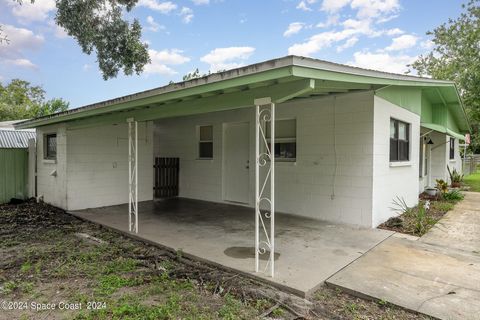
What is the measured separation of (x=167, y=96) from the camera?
4164 mm

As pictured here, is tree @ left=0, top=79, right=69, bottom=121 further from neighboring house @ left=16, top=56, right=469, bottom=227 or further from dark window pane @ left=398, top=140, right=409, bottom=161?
dark window pane @ left=398, top=140, right=409, bottom=161

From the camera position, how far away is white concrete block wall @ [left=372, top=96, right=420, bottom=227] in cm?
573

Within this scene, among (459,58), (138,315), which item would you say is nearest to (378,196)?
(138,315)

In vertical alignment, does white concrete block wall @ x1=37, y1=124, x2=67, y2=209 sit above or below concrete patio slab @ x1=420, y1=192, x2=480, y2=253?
above

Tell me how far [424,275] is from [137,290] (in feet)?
11.2

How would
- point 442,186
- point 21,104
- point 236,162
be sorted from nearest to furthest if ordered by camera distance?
point 236,162
point 442,186
point 21,104

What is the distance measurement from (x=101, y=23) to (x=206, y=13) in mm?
4862

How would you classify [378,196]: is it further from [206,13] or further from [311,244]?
[206,13]

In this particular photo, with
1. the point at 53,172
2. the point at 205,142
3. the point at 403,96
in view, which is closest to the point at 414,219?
the point at 403,96

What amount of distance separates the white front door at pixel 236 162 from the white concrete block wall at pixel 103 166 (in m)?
2.33

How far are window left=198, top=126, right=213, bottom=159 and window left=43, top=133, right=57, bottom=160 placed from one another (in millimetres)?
3940

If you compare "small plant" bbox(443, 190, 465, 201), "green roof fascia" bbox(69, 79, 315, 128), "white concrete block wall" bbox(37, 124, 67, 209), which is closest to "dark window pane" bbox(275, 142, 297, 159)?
"green roof fascia" bbox(69, 79, 315, 128)

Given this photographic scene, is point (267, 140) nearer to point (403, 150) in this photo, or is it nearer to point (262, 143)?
point (262, 143)

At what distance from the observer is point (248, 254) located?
14.0 feet
